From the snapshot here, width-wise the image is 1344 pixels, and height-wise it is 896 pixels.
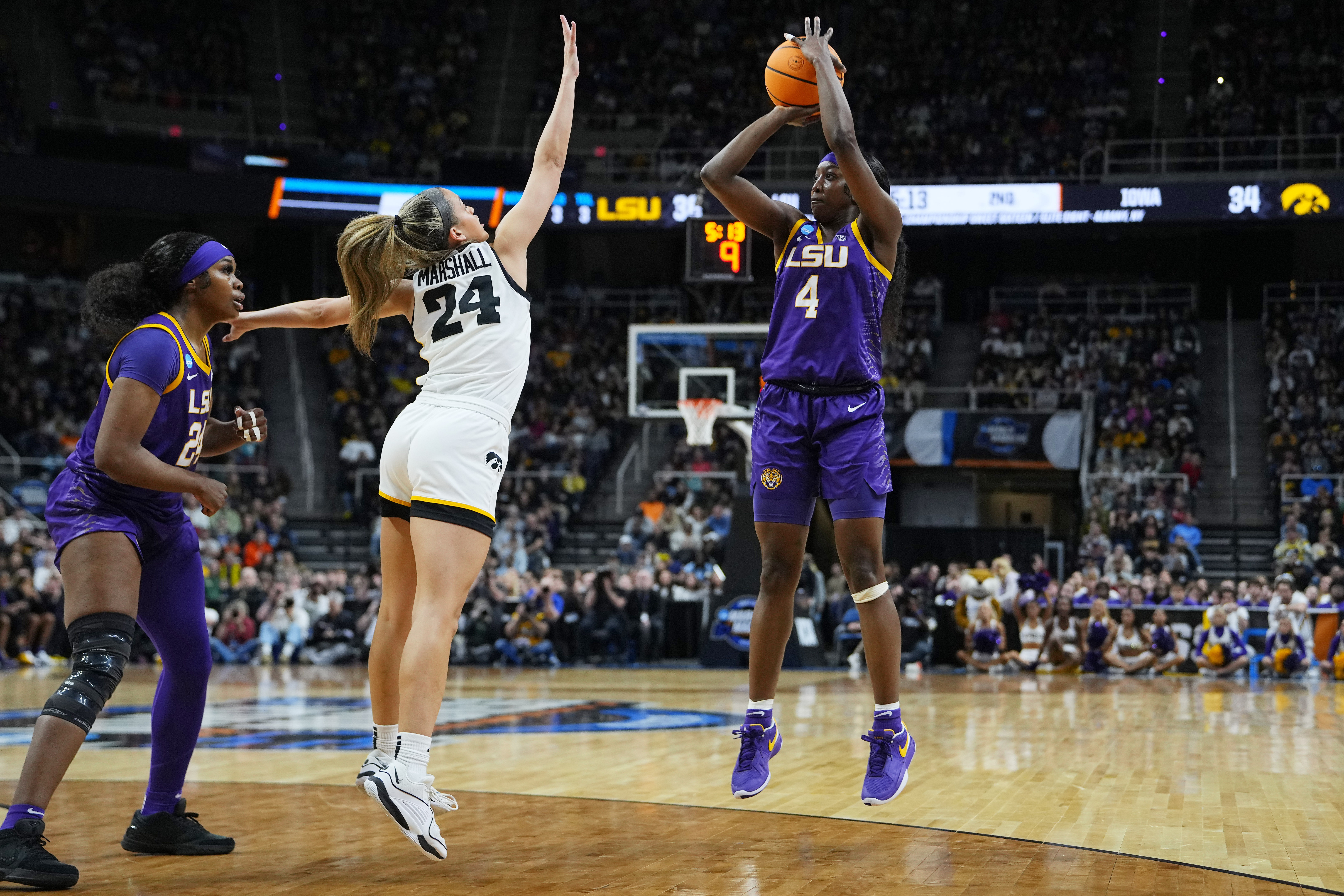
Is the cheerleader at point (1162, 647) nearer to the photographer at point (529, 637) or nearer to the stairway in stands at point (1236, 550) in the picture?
the stairway in stands at point (1236, 550)

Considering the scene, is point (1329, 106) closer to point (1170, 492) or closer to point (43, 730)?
point (1170, 492)

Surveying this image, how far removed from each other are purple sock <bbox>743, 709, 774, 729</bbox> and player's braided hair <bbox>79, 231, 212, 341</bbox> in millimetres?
2561

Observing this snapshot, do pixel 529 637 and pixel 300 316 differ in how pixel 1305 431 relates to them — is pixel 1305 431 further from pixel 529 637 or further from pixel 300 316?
pixel 300 316

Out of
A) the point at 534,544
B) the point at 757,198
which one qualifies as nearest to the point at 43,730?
the point at 757,198

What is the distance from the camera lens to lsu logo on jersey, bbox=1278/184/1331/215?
21703 mm

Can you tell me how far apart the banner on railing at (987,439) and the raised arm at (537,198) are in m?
16.7

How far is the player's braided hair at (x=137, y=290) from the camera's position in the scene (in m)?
4.46

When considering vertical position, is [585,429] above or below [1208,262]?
below

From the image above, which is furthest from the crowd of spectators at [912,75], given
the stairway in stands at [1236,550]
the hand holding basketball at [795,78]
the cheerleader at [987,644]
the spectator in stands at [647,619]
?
the hand holding basketball at [795,78]

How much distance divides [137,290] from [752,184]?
2.23 m

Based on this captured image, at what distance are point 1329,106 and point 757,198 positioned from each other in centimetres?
Answer: 2271

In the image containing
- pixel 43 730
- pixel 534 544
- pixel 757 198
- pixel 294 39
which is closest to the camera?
pixel 43 730

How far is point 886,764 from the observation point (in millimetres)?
4621

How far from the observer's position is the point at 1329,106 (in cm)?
2355
